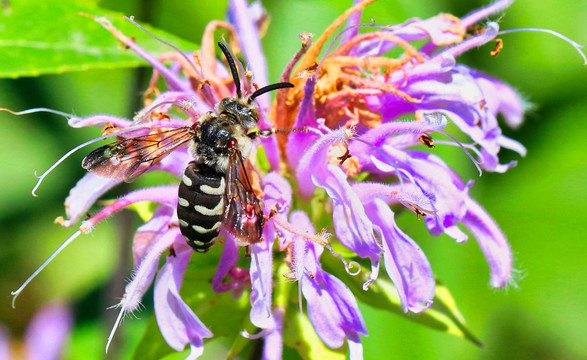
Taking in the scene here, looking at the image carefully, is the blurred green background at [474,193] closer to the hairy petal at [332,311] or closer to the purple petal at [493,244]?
the purple petal at [493,244]

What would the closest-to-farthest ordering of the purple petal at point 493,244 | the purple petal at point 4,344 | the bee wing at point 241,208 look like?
the bee wing at point 241,208 < the purple petal at point 493,244 < the purple petal at point 4,344

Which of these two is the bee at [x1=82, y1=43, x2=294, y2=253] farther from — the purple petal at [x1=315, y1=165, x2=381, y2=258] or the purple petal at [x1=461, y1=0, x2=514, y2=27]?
the purple petal at [x1=461, y1=0, x2=514, y2=27]

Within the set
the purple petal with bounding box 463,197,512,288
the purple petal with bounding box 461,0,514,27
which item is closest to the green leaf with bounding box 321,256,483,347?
the purple petal with bounding box 463,197,512,288

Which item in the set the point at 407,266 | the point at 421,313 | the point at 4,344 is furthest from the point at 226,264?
the point at 4,344

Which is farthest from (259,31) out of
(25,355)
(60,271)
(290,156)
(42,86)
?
(25,355)

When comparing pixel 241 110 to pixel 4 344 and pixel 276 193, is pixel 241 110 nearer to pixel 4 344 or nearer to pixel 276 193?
pixel 276 193

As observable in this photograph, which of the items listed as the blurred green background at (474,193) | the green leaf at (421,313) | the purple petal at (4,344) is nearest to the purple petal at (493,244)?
the green leaf at (421,313)

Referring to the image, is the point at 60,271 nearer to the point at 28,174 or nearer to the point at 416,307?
the point at 28,174
